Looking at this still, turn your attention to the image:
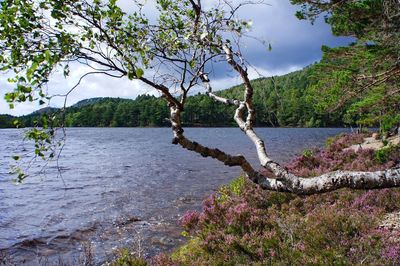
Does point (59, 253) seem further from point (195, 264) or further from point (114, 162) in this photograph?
point (114, 162)

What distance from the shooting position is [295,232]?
7.89 metres

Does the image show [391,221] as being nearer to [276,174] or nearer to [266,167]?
[266,167]

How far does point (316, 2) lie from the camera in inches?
543

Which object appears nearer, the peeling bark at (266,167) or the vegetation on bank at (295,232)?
the peeling bark at (266,167)

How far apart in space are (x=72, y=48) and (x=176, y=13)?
85.2 inches

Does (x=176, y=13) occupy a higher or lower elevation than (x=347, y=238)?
higher

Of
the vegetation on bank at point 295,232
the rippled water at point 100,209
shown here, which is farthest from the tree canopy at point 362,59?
the rippled water at point 100,209

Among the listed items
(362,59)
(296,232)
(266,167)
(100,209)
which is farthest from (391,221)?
(100,209)

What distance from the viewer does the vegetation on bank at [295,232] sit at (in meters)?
6.63

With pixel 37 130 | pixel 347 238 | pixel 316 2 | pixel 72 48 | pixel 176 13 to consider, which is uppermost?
pixel 316 2

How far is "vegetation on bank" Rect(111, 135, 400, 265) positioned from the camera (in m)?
6.63

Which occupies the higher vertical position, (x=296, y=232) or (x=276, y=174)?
(x=276, y=174)

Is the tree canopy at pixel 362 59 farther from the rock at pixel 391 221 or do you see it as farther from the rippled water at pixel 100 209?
the rippled water at pixel 100 209

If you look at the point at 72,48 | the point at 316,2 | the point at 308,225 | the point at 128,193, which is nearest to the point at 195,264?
the point at 308,225
